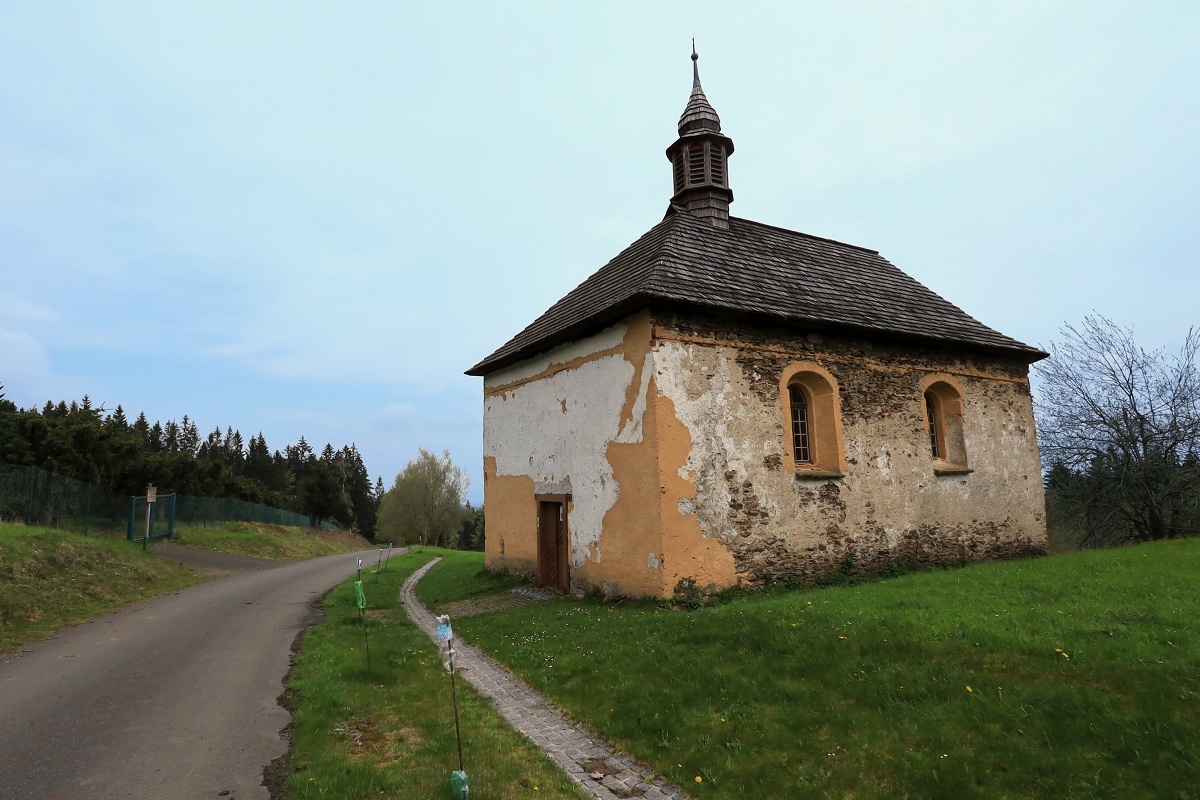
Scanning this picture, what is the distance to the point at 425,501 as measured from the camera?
53844 millimetres

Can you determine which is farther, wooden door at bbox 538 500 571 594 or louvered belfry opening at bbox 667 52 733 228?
louvered belfry opening at bbox 667 52 733 228

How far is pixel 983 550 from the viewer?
14.1m

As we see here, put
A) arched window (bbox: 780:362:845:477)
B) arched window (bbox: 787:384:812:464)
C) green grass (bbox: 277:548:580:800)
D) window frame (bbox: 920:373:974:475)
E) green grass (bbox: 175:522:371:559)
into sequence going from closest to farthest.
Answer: green grass (bbox: 277:548:580:800), arched window (bbox: 780:362:845:477), arched window (bbox: 787:384:812:464), window frame (bbox: 920:373:974:475), green grass (bbox: 175:522:371:559)

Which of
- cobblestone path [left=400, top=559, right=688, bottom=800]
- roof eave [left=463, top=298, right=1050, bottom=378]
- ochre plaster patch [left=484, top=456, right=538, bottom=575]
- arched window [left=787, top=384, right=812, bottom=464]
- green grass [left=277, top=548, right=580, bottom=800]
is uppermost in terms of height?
roof eave [left=463, top=298, right=1050, bottom=378]

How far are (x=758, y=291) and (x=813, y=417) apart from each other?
292cm

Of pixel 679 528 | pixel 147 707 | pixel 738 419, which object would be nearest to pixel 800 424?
pixel 738 419

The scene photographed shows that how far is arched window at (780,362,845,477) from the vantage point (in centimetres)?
1210

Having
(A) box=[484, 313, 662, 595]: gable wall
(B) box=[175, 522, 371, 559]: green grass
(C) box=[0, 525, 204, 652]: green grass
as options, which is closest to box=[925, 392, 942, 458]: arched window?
(A) box=[484, 313, 662, 595]: gable wall

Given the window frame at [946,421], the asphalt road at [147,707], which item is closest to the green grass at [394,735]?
the asphalt road at [147,707]

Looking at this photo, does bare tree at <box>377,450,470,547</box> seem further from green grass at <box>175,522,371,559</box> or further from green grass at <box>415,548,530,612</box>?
green grass at <box>415,548,530,612</box>

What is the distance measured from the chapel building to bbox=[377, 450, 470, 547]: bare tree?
39.8m

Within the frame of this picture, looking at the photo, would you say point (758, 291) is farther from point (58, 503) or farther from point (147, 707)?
point (58, 503)

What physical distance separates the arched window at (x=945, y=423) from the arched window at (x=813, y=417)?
11.2 ft

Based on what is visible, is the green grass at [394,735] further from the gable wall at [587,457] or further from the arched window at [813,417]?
the arched window at [813,417]
